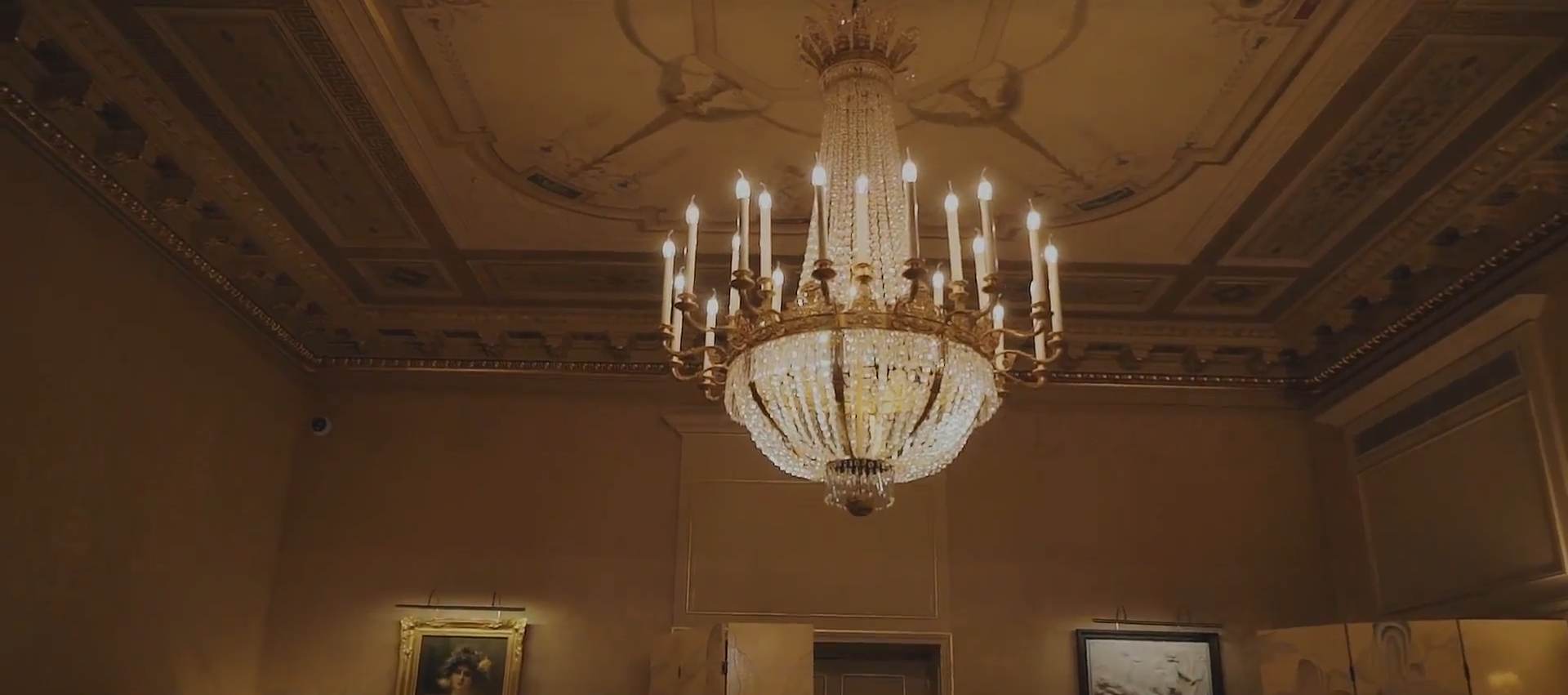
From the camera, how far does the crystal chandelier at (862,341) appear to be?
138 inches

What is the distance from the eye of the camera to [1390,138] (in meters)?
5.05

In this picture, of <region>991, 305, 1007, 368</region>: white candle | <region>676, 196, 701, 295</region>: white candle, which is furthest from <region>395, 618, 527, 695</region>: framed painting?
<region>991, 305, 1007, 368</region>: white candle

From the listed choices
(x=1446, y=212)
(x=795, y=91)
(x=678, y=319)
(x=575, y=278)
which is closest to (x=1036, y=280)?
(x=678, y=319)

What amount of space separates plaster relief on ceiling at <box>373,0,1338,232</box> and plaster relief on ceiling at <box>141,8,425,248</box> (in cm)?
44

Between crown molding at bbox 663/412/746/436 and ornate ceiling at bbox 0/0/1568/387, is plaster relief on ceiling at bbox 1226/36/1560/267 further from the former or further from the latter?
crown molding at bbox 663/412/746/436

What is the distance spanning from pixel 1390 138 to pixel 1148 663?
337 centimetres

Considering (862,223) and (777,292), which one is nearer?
(862,223)

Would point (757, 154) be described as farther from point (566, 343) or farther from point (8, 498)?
point (8, 498)

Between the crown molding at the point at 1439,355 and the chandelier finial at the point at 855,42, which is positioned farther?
the crown molding at the point at 1439,355

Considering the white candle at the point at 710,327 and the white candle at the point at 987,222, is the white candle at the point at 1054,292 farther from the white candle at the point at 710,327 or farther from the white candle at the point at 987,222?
the white candle at the point at 710,327

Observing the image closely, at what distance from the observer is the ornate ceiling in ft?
14.4

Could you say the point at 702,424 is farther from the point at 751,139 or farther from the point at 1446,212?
the point at 1446,212

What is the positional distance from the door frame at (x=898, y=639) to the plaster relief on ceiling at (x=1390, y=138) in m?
2.76

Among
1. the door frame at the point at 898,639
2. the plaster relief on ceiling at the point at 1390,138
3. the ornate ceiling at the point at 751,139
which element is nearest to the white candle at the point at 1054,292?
the ornate ceiling at the point at 751,139
